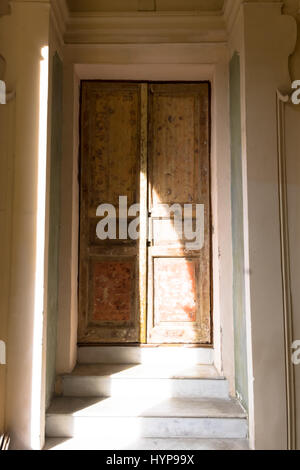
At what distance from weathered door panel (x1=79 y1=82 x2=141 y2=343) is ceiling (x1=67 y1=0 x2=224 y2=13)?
59 cm

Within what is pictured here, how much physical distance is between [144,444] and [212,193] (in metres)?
1.99

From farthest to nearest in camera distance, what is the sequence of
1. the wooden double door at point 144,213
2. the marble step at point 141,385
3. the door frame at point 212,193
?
the wooden double door at point 144,213 < the door frame at point 212,193 < the marble step at point 141,385

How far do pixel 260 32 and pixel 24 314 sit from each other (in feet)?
8.07

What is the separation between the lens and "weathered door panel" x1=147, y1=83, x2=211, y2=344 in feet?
11.3

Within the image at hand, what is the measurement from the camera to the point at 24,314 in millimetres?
2596

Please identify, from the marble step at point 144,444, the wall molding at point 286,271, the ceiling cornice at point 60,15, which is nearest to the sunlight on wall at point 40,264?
the marble step at point 144,444

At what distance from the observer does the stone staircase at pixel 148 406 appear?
2678mm

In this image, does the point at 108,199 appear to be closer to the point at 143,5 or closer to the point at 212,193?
the point at 212,193

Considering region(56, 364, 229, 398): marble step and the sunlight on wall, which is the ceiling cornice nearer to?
the sunlight on wall

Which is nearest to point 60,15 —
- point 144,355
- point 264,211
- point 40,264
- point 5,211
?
point 5,211

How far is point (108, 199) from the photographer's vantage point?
3502 millimetres

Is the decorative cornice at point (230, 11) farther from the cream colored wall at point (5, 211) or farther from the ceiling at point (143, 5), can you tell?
the cream colored wall at point (5, 211)
